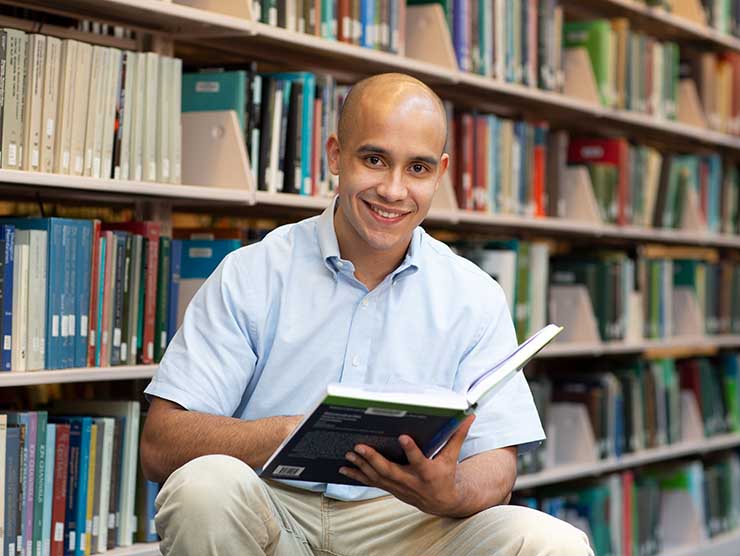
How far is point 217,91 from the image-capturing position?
9.08ft

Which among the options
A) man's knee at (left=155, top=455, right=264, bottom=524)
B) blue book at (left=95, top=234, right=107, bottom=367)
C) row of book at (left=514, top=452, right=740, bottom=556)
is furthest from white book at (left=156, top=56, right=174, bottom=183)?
row of book at (left=514, top=452, right=740, bottom=556)

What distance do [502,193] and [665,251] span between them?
1.70 metres

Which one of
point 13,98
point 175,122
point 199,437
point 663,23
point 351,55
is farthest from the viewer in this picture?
point 663,23

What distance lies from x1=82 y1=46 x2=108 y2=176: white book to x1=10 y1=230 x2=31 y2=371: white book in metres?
0.20

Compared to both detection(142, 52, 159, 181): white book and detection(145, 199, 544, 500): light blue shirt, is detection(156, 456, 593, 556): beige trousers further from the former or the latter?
detection(142, 52, 159, 181): white book

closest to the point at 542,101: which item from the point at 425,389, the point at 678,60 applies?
the point at 678,60

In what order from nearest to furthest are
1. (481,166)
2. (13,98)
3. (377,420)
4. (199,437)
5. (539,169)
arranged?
(377,420)
(199,437)
(13,98)
(481,166)
(539,169)

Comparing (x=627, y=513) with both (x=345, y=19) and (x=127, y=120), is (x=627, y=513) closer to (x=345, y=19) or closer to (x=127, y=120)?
(x=345, y=19)

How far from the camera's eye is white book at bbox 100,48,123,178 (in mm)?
2492

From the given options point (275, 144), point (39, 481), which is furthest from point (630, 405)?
point (39, 481)

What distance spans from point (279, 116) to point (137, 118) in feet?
1.33

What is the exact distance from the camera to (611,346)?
406 centimetres

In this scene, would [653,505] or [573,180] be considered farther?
[653,505]

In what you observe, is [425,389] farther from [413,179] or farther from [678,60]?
[678,60]
